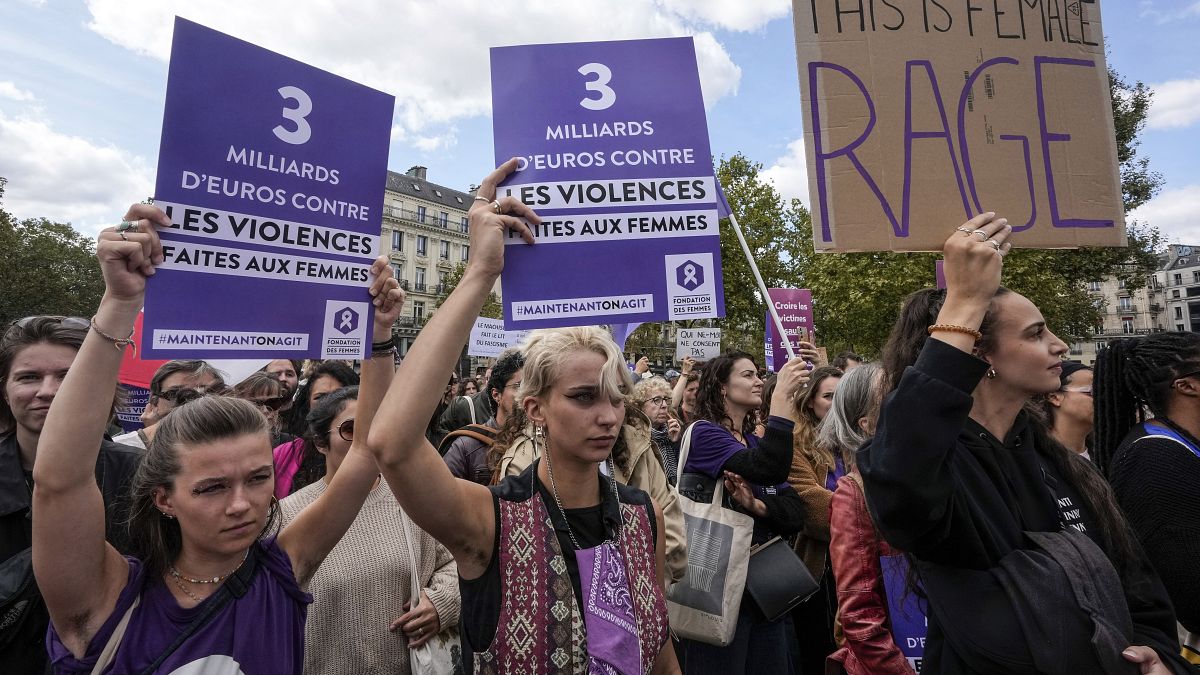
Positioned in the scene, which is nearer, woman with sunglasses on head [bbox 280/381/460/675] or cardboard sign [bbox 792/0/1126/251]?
cardboard sign [bbox 792/0/1126/251]

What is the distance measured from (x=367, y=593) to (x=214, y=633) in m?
1.04

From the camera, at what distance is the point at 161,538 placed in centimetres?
205

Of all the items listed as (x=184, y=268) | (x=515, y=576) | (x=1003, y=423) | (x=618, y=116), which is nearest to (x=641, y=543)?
(x=515, y=576)

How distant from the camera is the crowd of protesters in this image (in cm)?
173

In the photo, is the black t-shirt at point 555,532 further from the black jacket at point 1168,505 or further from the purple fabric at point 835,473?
the purple fabric at point 835,473

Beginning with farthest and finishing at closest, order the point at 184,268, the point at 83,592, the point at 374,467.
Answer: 1. the point at 374,467
2. the point at 184,268
3. the point at 83,592

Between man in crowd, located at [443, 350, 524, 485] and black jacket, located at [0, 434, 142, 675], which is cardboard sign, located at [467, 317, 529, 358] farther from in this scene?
black jacket, located at [0, 434, 142, 675]

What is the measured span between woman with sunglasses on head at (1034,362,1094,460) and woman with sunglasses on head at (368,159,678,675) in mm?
3348

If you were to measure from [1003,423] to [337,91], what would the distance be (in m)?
2.48

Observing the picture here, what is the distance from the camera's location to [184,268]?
7.27ft

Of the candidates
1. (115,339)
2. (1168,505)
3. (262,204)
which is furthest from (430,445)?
(1168,505)

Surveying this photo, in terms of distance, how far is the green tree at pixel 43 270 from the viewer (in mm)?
37562

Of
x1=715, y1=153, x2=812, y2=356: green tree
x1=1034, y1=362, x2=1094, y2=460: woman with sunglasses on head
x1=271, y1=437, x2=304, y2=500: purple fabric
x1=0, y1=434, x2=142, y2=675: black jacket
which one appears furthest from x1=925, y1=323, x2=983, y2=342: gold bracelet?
x1=715, y1=153, x2=812, y2=356: green tree

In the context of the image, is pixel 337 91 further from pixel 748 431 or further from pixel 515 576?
pixel 748 431
